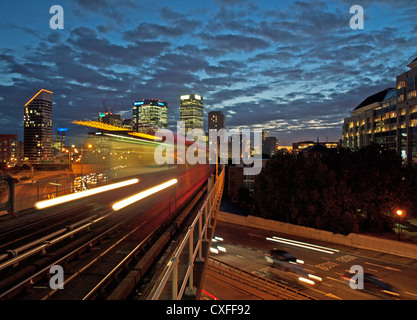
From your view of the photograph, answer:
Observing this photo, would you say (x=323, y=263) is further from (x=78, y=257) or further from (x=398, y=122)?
(x=398, y=122)

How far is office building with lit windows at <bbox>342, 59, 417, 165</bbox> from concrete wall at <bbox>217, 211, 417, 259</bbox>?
16294 mm

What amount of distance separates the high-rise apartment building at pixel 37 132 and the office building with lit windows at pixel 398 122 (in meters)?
83.9

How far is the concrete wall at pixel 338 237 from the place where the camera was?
69.9ft

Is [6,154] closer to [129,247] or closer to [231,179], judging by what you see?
[231,179]

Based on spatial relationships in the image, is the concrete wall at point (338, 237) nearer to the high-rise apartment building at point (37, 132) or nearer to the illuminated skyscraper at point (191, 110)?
the high-rise apartment building at point (37, 132)

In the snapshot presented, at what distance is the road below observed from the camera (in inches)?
626

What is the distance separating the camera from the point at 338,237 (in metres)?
24.6

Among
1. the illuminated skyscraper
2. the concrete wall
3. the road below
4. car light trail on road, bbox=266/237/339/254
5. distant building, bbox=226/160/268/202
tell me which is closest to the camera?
the road below

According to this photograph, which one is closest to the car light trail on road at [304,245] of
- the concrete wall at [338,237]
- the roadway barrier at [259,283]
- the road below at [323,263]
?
the road below at [323,263]

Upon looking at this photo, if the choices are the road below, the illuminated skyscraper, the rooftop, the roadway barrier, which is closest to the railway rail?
the roadway barrier

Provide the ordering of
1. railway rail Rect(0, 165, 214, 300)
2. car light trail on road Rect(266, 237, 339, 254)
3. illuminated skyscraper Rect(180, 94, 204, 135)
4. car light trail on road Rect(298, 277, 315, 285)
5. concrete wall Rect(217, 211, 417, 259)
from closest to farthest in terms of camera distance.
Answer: railway rail Rect(0, 165, 214, 300), car light trail on road Rect(298, 277, 315, 285), concrete wall Rect(217, 211, 417, 259), car light trail on road Rect(266, 237, 339, 254), illuminated skyscraper Rect(180, 94, 204, 135)

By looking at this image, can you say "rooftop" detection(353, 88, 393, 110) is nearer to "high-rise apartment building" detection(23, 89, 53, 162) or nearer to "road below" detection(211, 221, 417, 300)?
"road below" detection(211, 221, 417, 300)
